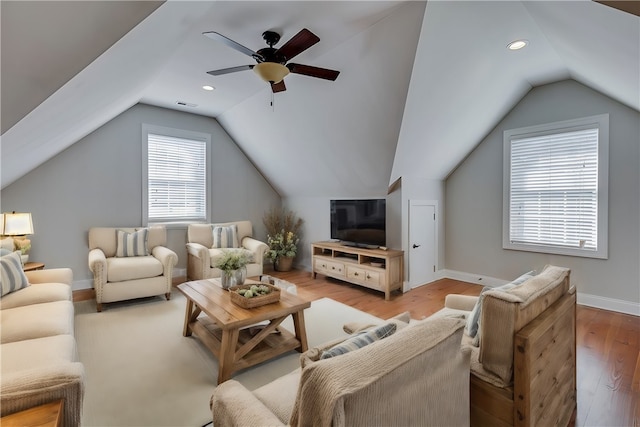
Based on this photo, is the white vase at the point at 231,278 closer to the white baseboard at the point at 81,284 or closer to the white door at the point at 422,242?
the white door at the point at 422,242

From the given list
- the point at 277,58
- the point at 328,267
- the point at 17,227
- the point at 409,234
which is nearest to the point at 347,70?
the point at 277,58

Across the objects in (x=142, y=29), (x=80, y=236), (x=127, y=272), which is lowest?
(x=127, y=272)

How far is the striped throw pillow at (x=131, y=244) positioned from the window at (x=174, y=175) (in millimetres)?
571

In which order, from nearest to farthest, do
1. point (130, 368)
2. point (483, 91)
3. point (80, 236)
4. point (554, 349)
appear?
1. point (554, 349)
2. point (130, 368)
3. point (483, 91)
4. point (80, 236)

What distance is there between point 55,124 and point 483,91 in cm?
415

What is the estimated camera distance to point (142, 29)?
65.1 inches

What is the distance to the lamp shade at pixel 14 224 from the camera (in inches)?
121

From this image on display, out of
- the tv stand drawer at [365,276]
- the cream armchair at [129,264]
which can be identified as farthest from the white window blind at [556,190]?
the cream armchair at [129,264]

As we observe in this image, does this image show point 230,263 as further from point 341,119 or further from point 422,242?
point 422,242

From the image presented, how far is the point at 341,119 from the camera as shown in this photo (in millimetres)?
3568

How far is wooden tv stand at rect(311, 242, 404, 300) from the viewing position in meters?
3.85

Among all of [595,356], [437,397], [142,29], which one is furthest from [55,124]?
[595,356]

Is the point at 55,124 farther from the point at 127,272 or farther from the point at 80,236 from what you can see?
the point at 80,236

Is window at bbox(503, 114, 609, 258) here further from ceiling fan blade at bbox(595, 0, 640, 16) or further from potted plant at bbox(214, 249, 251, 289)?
potted plant at bbox(214, 249, 251, 289)
